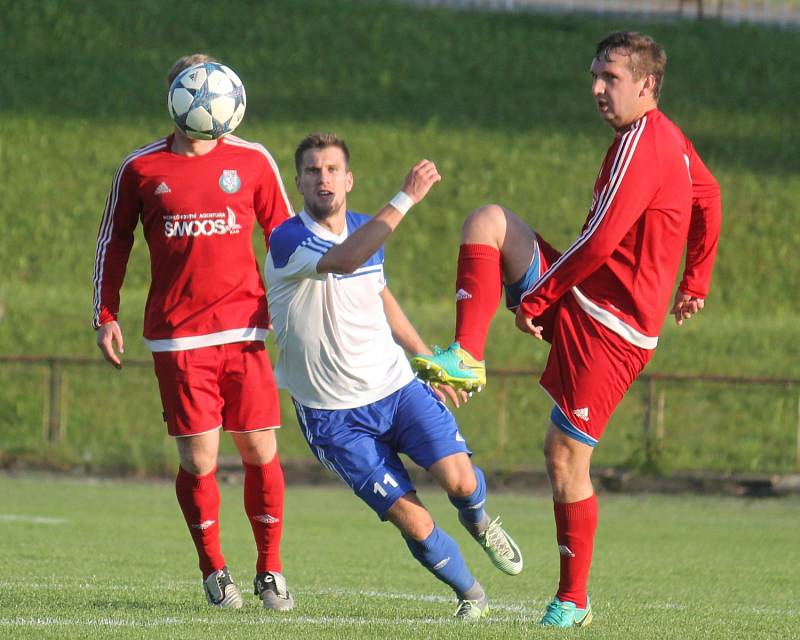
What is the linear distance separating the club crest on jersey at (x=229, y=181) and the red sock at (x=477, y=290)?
1215mm

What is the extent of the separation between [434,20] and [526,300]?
2953 cm

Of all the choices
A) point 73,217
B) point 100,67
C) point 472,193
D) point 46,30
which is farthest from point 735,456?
point 46,30

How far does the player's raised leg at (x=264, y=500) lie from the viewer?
7.23 metres

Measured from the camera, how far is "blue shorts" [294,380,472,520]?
6730mm

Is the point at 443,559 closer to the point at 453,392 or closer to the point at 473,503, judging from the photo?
the point at 473,503

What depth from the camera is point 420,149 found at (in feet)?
93.5

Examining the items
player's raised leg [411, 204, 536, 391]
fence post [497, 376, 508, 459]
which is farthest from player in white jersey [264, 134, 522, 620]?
fence post [497, 376, 508, 459]

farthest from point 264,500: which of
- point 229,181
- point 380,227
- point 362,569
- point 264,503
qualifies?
point 362,569

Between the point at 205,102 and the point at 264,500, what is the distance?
1.98m

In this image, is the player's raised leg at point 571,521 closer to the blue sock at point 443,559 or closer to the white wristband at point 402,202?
the blue sock at point 443,559

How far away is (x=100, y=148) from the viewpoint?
92.2 feet

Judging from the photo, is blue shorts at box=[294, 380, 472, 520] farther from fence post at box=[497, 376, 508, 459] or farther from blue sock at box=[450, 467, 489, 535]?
fence post at box=[497, 376, 508, 459]

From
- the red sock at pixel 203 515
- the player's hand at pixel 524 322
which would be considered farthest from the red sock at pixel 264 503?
the player's hand at pixel 524 322

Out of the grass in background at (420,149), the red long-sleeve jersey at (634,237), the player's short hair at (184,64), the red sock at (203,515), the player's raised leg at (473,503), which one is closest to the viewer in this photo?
the red long-sleeve jersey at (634,237)
